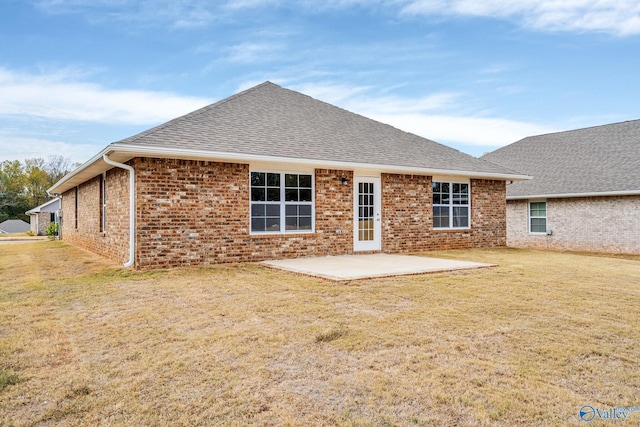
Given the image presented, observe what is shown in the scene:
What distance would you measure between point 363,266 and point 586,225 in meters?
11.5

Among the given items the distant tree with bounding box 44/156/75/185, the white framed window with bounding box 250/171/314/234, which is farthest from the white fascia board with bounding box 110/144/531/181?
the distant tree with bounding box 44/156/75/185

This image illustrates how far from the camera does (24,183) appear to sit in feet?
178

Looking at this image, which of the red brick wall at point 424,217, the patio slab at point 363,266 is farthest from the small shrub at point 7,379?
the red brick wall at point 424,217

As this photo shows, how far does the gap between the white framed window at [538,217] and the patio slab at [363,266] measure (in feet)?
30.3

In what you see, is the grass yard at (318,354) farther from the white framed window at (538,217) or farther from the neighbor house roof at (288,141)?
the white framed window at (538,217)

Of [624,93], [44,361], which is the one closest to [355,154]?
[44,361]

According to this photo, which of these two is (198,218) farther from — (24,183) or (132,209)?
(24,183)

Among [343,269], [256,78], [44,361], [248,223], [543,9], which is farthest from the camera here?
[256,78]

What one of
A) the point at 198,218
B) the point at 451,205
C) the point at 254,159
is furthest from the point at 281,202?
the point at 451,205

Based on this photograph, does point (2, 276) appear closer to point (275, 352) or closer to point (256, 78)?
point (275, 352)

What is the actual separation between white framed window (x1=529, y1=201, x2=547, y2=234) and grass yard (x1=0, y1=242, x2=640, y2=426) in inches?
442

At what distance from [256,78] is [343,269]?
38.3ft

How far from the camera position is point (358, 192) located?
12.1 m

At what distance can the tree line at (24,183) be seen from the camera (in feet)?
172
